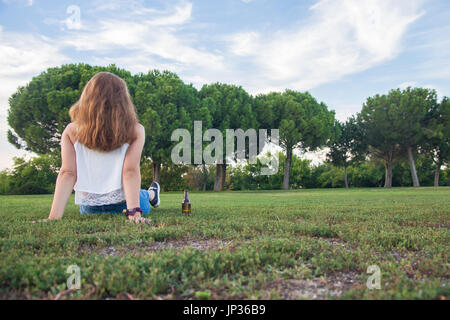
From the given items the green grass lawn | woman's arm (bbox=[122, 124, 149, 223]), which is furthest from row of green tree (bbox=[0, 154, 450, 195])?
the green grass lawn

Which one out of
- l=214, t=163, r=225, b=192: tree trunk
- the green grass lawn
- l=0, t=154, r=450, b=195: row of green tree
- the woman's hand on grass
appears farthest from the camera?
l=0, t=154, r=450, b=195: row of green tree

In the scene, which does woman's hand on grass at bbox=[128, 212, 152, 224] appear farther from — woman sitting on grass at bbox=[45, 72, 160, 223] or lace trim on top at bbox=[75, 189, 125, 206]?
lace trim on top at bbox=[75, 189, 125, 206]

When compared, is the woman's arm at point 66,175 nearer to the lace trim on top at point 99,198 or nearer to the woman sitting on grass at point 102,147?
the woman sitting on grass at point 102,147

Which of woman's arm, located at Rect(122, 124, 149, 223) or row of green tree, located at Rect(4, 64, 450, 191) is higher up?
row of green tree, located at Rect(4, 64, 450, 191)

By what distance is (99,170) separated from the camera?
4.61m

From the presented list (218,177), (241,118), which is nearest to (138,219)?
(241,118)

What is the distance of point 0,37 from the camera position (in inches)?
651

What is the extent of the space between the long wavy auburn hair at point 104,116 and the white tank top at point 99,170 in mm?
110

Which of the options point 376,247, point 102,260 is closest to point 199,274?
point 102,260

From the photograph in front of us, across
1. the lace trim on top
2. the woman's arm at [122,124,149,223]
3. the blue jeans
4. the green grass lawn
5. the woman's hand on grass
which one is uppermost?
the woman's arm at [122,124,149,223]

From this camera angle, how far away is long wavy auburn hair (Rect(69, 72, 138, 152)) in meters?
4.32

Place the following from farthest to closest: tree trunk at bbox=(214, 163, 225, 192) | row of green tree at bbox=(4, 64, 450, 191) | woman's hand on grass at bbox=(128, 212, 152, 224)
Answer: tree trunk at bbox=(214, 163, 225, 192) → row of green tree at bbox=(4, 64, 450, 191) → woman's hand on grass at bbox=(128, 212, 152, 224)

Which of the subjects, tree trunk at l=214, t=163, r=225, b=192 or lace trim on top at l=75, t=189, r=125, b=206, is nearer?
lace trim on top at l=75, t=189, r=125, b=206
